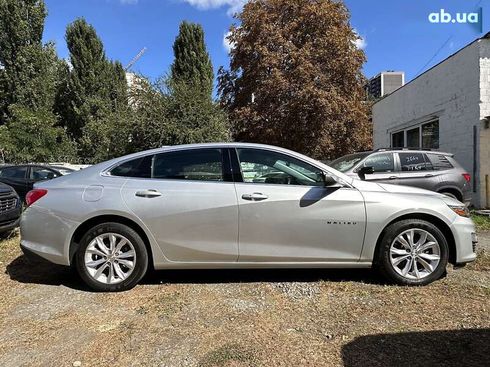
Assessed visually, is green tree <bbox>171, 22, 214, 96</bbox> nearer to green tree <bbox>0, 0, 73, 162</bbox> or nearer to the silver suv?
green tree <bbox>0, 0, 73, 162</bbox>

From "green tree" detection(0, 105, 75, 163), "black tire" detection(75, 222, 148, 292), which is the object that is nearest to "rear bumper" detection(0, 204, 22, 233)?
"black tire" detection(75, 222, 148, 292)

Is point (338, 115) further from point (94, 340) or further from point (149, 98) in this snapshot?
point (94, 340)

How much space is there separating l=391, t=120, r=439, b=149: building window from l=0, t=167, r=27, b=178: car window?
1191 centimetres

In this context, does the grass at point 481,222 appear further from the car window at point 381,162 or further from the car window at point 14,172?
the car window at point 14,172

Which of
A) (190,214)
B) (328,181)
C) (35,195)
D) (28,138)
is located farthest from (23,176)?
(328,181)

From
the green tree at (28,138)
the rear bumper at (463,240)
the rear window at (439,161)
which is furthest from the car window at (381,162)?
the green tree at (28,138)

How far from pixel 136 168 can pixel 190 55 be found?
86.0 feet

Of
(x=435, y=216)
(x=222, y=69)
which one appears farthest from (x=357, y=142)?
(x=435, y=216)

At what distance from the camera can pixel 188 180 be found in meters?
4.90

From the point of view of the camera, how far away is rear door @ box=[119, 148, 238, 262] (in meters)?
4.75

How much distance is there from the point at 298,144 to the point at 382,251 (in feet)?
53.7

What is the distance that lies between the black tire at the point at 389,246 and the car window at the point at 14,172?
12.1 meters

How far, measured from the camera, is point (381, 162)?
941cm

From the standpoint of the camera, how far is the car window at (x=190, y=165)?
495 centimetres
